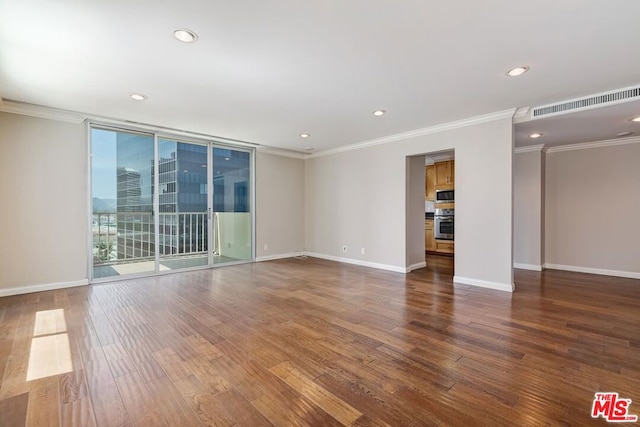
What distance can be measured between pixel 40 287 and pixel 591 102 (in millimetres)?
7586

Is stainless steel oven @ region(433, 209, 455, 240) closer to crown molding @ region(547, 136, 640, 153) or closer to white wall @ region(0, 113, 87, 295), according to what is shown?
crown molding @ region(547, 136, 640, 153)

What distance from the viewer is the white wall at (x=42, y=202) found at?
3.96m

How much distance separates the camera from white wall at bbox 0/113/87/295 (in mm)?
3965

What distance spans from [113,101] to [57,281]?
8.98ft

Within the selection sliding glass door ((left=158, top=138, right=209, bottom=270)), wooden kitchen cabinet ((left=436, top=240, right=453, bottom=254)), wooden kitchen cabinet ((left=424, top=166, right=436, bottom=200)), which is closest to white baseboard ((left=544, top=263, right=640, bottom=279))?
wooden kitchen cabinet ((left=436, top=240, right=453, bottom=254))

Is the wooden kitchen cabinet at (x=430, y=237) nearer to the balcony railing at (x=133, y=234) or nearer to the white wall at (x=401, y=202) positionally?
the white wall at (x=401, y=202)

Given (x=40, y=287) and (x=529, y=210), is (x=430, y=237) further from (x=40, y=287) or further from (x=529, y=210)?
(x=40, y=287)

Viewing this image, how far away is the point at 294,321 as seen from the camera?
10.2 ft

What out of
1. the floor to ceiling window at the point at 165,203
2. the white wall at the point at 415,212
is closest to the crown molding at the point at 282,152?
the floor to ceiling window at the point at 165,203

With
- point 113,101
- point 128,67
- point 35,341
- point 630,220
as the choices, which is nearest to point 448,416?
point 35,341

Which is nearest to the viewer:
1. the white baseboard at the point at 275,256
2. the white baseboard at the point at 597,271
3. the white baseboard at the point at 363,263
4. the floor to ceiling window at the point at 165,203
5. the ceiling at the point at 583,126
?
the ceiling at the point at 583,126

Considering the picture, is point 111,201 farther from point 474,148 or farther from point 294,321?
point 474,148

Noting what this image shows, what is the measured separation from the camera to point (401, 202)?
5434 mm

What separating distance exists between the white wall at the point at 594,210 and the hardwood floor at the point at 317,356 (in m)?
1.47
